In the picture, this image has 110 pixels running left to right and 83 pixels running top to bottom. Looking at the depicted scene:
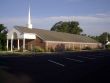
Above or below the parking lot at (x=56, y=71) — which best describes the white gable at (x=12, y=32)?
above

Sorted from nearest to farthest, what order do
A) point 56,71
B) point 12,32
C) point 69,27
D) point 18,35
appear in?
point 56,71, point 18,35, point 12,32, point 69,27

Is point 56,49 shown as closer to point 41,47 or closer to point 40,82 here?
point 41,47

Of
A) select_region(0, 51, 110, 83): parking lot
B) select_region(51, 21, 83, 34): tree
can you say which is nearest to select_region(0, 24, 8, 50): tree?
select_region(0, 51, 110, 83): parking lot

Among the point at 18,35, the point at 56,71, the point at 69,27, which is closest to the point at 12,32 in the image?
the point at 18,35

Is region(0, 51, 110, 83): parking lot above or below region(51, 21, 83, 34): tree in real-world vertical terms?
below

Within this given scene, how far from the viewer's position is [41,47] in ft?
184

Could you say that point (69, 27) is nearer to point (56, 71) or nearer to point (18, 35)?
point (18, 35)

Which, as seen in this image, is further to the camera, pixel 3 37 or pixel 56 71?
pixel 3 37

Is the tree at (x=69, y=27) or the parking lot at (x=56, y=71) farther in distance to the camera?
A: the tree at (x=69, y=27)

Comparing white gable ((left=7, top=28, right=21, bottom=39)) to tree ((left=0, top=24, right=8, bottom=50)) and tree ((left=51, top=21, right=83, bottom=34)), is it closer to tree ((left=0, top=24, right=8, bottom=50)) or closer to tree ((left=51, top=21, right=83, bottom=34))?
tree ((left=0, top=24, right=8, bottom=50))

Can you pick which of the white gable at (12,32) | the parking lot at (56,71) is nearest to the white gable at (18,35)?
the white gable at (12,32)

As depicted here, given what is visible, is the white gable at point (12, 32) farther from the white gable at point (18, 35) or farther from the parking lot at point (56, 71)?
the parking lot at point (56, 71)

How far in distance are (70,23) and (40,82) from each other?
106 metres

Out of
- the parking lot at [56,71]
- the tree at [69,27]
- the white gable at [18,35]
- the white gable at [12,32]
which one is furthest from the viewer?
the tree at [69,27]
